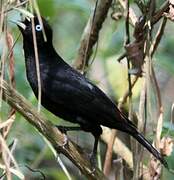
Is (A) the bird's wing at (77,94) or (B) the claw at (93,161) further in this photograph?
(A) the bird's wing at (77,94)

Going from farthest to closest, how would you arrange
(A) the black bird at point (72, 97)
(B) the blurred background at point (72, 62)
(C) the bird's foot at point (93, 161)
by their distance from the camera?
(B) the blurred background at point (72, 62) → (A) the black bird at point (72, 97) → (C) the bird's foot at point (93, 161)

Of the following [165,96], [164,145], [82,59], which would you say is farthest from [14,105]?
[165,96]

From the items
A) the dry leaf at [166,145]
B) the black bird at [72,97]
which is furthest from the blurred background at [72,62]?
the black bird at [72,97]

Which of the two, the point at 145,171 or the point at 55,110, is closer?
the point at 145,171

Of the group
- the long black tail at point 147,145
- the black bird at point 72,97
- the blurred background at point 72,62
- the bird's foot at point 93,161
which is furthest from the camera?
the blurred background at point 72,62

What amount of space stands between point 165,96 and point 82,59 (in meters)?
2.36

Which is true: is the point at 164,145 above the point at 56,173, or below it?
above

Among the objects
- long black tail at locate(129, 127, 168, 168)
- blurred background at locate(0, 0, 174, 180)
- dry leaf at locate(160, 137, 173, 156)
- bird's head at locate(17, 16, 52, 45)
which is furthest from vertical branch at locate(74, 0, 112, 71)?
dry leaf at locate(160, 137, 173, 156)

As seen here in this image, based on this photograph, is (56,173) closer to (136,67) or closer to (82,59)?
(82,59)

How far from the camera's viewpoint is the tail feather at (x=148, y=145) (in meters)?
2.86

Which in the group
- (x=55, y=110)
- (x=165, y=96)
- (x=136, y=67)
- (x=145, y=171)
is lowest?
(x=165, y=96)

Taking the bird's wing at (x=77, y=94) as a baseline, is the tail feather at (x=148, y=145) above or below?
below

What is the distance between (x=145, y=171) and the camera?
120 inches

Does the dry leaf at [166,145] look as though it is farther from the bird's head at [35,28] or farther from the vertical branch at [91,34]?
the bird's head at [35,28]
